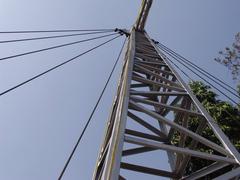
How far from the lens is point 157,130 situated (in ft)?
26.6

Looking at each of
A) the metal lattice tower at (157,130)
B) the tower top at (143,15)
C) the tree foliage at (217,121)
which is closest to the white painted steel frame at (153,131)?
the metal lattice tower at (157,130)

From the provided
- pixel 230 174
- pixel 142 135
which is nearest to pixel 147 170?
pixel 142 135

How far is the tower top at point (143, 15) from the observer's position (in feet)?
44.7

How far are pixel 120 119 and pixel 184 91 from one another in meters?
3.02

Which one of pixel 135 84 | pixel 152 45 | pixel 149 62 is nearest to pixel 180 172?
pixel 135 84

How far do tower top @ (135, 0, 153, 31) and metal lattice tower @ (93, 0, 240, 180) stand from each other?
1.79m

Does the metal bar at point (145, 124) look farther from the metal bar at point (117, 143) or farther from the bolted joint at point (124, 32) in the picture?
the bolted joint at point (124, 32)

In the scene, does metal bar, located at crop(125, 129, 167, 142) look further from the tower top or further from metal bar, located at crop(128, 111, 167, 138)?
the tower top

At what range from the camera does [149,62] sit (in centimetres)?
969

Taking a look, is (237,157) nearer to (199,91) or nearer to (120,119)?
(120,119)

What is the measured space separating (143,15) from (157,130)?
6.68 m

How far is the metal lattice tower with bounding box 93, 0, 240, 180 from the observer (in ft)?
17.0

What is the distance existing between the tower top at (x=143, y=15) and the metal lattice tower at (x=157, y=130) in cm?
179

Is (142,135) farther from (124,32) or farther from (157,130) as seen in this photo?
(124,32)
